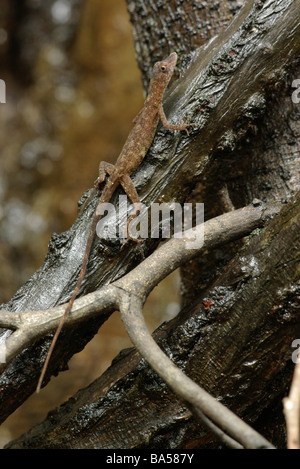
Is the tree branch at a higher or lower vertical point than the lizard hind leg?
lower

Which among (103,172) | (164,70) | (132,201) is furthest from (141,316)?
(164,70)

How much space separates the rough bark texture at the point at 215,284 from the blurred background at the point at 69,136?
314 centimetres

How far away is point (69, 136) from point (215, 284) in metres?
4.01

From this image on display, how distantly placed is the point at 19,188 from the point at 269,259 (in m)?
4.42

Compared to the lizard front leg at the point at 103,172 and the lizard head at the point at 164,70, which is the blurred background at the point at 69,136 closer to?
the lizard head at the point at 164,70

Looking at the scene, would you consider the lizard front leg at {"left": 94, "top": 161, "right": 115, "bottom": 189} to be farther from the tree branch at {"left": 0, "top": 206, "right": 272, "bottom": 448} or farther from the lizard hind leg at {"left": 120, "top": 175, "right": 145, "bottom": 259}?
the tree branch at {"left": 0, "top": 206, "right": 272, "bottom": 448}

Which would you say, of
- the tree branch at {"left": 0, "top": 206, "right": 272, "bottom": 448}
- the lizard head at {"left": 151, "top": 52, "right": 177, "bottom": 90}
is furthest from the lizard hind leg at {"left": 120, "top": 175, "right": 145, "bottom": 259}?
the lizard head at {"left": 151, "top": 52, "right": 177, "bottom": 90}

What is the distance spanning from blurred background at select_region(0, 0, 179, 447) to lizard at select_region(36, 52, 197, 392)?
2.76m

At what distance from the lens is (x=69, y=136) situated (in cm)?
580

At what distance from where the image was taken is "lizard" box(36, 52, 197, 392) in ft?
7.92

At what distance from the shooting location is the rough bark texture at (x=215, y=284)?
2.09m

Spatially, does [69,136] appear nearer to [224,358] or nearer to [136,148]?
[136,148]

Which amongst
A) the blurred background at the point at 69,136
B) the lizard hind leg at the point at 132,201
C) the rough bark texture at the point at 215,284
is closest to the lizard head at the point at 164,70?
the rough bark texture at the point at 215,284

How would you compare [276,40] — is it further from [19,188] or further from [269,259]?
[19,188]
